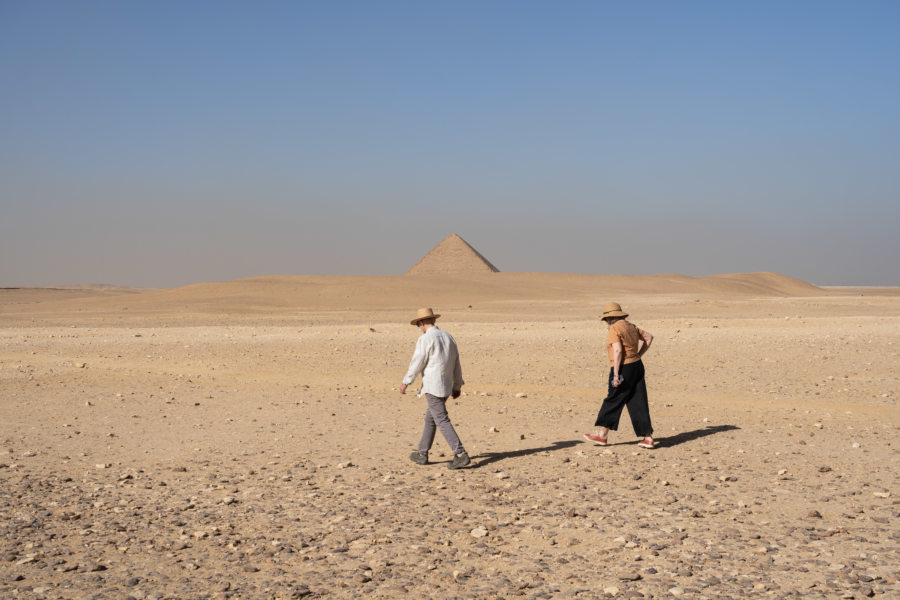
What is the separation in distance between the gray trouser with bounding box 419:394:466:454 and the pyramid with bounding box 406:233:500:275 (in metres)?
103

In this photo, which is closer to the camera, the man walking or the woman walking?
the man walking

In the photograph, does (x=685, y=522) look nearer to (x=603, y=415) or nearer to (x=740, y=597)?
(x=740, y=597)

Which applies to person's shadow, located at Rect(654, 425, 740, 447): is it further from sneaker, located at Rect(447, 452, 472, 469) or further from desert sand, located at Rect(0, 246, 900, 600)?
sneaker, located at Rect(447, 452, 472, 469)

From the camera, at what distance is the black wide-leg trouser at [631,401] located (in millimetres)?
8195

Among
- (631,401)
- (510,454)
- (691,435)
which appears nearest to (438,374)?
(510,454)

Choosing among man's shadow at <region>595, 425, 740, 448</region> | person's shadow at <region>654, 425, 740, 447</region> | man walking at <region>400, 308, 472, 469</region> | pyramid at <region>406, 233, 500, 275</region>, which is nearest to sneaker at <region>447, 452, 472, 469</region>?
man walking at <region>400, 308, 472, 469</region>

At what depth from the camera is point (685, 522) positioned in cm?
566

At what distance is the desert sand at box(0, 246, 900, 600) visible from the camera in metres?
4.71

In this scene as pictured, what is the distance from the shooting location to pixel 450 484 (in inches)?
271

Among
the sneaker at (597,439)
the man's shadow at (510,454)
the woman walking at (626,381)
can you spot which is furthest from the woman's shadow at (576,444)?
the woman walking at (626,381)

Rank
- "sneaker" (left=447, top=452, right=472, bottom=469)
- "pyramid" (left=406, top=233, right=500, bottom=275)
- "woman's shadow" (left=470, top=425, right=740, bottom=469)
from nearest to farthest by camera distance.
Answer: "sneaker" (left=447, top=452, right=472, bottom=469) → "woman's shadow" (left=470, top=425, right=740, bottom=469) → "pyramid" (left=406, top=233, right=500, bottom=275)

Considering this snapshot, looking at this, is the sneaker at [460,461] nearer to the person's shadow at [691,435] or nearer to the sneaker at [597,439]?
the sneaker at [597,439]

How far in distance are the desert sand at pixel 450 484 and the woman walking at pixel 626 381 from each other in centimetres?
26

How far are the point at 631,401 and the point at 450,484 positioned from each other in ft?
7.91
